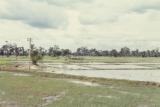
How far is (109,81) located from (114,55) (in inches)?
6222

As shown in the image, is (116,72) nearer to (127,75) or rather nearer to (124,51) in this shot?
(127,75)

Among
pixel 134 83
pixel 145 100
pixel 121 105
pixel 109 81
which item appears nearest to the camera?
pixel 121 105

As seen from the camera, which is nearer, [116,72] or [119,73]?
[119,73]

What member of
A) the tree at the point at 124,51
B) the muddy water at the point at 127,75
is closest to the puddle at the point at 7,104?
the muddy water at the point at 127,75

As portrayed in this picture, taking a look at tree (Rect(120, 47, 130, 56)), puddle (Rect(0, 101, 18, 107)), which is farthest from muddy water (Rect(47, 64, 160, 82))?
tree (Rect(120, 47, 130, 56))

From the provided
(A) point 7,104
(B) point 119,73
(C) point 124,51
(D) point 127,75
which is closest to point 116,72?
(B) point 119,73

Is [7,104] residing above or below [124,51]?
below

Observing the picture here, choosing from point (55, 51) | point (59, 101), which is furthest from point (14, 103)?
point (55, 51)

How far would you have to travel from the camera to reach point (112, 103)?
19.5m

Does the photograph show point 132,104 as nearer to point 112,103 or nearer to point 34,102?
point 112,103

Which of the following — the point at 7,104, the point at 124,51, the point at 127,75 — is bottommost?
the point at 127,75

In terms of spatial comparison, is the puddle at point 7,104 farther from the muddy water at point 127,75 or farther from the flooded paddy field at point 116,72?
the muddy water at point 127,75

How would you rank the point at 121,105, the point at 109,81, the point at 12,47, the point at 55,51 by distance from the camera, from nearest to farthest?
the point at 121,105, the point at 109,81, the point at 12,47, the point at 55,51

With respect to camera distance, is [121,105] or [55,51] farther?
[55,51]
